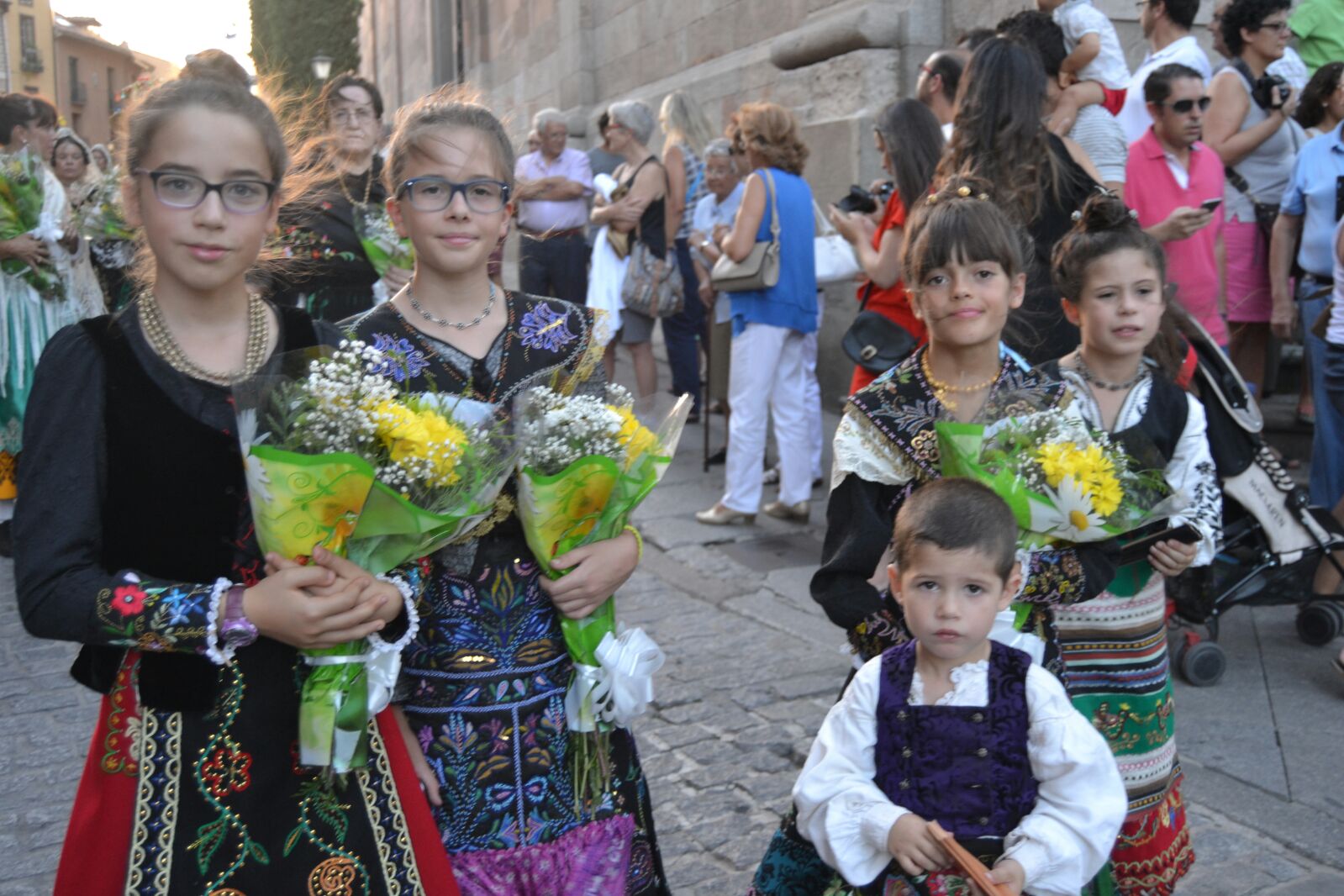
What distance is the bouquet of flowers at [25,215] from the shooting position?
766cm

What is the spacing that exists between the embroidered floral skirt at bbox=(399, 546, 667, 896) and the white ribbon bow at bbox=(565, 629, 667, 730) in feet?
0.21

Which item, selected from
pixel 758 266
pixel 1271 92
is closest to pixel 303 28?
pixel 758 266

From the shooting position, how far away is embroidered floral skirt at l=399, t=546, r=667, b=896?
240 centimetres

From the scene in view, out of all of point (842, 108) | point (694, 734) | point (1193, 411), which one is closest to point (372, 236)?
point (694, 734)

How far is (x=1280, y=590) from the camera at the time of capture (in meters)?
5.11

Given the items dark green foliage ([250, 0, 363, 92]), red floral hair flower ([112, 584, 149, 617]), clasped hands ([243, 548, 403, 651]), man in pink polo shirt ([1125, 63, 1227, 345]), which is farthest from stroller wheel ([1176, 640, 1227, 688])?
dark green foliage ([250, 0, 363, 92])

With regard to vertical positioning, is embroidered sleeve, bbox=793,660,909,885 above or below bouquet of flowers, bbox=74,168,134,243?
below

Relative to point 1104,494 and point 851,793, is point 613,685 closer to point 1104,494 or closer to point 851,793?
point 851,793

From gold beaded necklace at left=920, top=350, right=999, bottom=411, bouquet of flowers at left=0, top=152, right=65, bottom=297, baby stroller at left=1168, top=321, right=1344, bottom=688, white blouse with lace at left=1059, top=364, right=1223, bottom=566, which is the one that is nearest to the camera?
gold beaded necklace at left=920, top=350, right=999, bottom=411

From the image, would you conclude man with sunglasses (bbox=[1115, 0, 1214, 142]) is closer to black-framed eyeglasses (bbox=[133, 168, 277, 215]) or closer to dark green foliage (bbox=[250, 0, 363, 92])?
black-framed eyeglasses (bbox=[133, 168, 277, 215])

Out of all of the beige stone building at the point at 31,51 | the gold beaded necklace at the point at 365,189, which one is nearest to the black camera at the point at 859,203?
the gold beaded necklace at the point at 365,189

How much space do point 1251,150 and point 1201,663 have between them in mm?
3192

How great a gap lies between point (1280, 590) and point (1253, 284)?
260cm

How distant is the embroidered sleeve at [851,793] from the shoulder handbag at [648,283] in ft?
22.5
